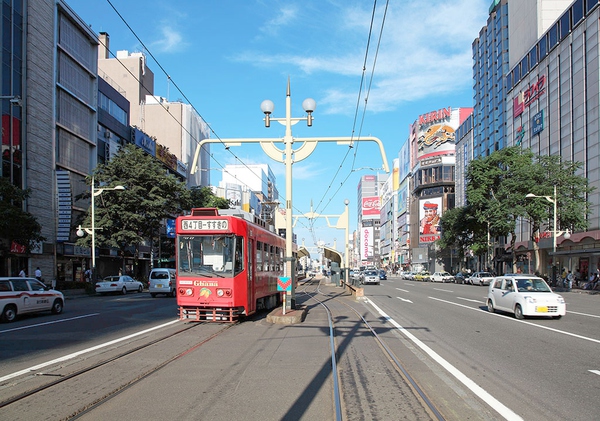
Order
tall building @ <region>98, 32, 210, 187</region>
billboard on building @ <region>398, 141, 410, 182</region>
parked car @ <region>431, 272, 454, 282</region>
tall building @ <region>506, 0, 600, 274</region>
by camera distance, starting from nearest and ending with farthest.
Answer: tall building @ <region>506, 0, 600, 274</region> → parked car @ <region>431, 272, 454, 282</region> → tall building @ <region>98, 32, 210, 187</region> → billboard on building @ <region>398, 141, 410, 182</region>

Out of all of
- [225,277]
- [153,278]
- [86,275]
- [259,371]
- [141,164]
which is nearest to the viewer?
[259,371]

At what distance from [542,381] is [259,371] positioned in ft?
15.3

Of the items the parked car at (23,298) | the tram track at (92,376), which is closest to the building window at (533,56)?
the parked car at (23,298)

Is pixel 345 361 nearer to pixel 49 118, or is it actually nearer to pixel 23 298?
pixel 23 298

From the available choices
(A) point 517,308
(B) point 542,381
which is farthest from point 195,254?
(A) point 517,308

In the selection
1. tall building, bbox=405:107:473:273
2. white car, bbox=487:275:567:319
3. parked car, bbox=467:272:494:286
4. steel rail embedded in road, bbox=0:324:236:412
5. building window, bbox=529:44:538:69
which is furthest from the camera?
tall building, bbox=405:107:473:273

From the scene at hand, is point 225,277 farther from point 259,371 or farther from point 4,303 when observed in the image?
point 4,303

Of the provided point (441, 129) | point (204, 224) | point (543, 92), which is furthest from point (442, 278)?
point (204, 224)

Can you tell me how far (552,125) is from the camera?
55250 millimetres

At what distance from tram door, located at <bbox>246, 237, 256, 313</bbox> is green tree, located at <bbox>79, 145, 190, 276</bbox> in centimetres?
2820

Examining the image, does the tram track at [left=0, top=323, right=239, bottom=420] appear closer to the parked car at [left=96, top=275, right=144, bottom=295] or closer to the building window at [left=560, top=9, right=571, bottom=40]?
the parked car at [left=96, top=275, right=144, bottom=295]

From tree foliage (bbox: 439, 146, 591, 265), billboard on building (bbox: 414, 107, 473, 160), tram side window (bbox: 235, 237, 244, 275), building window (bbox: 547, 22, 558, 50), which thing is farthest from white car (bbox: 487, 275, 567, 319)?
billboard on building (bbox: 414, 107, 473, 160)

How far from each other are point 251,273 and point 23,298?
861 centimetres

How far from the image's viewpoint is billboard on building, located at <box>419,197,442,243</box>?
4365 inches
